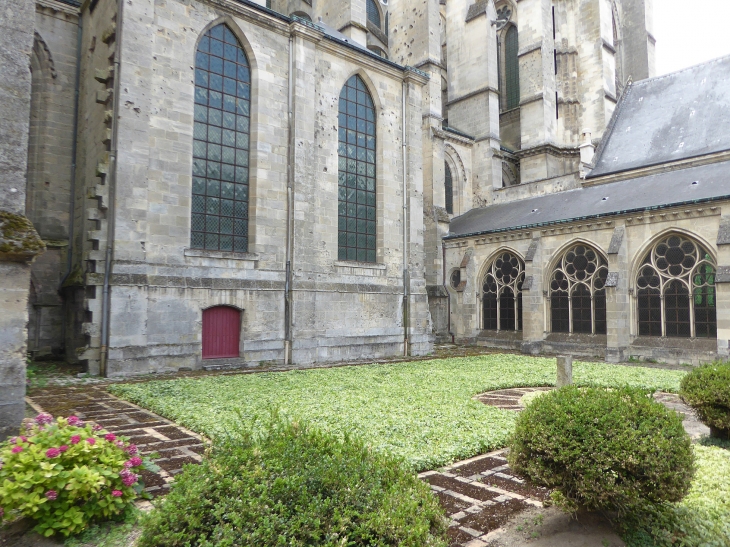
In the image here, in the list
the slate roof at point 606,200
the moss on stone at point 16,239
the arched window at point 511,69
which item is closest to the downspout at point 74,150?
the moss on stone at point 16,239

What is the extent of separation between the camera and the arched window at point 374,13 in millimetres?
25875

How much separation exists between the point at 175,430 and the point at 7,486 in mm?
3191

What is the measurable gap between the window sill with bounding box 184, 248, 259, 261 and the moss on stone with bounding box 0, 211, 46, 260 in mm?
7614

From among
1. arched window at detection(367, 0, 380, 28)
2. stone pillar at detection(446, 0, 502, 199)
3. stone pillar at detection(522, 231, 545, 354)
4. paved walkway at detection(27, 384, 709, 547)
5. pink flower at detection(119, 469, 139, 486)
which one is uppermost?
arched window at detection(367, 0, 380, 28)

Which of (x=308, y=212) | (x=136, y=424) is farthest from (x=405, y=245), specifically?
(x=136, y=424)

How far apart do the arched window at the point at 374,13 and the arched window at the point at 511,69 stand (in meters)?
8.36

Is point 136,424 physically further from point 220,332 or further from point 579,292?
point 579,292

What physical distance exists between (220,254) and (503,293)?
459 inches

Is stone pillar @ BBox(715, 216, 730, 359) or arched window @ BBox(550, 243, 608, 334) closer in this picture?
stone pillar @ BBox(715, 216, 730, 359)

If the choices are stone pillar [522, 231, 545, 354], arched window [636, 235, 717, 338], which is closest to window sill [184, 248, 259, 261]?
stone pillar [522, 231, 545, 354]

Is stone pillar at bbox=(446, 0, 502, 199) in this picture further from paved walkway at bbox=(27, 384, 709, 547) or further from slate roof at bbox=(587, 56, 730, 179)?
paved walkway at bbox=(27, 384, 709, 547)

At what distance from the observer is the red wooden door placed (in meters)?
12.5

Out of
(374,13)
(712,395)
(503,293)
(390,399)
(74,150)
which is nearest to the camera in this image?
(712,395)

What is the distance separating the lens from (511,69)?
A: 28891 mm
